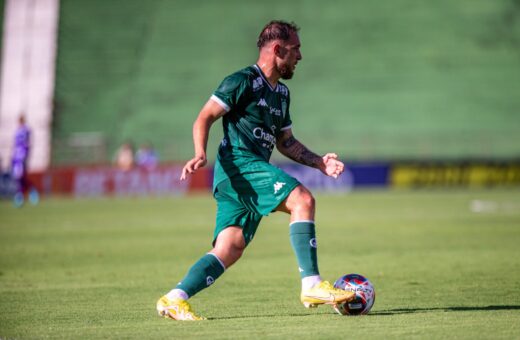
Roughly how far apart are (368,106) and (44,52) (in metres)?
16.6

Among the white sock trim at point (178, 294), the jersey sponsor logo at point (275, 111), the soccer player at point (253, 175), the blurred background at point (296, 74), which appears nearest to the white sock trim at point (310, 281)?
the soccer player at point (253, 175)

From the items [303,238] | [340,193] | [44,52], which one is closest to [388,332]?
[303,238]

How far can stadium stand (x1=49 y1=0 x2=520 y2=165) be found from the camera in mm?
40844

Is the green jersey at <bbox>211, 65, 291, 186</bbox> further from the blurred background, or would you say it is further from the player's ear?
the blurred background

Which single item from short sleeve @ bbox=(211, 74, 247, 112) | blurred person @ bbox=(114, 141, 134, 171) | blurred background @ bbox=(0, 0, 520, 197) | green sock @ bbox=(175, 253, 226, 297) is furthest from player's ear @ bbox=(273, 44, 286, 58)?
blurred background @ bbox=(0, 0, 520, 197)

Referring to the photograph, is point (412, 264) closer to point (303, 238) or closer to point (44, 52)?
point (303, 238)

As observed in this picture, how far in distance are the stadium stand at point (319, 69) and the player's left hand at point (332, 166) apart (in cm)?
3053

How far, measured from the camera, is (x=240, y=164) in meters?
7.42

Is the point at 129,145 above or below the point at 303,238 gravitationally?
below

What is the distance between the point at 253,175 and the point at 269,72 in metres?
0.88

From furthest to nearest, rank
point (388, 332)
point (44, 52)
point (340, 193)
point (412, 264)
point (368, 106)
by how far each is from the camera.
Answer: point (44, 52), point (368, 106), point (340, 193), point (412, 264), point (388, 332)

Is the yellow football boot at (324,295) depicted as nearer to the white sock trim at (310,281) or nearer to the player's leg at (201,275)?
the white sock trim at (310,281)

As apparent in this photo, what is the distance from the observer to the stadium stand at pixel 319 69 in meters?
40.8

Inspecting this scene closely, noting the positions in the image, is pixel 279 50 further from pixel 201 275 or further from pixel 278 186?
pixel 201 275
